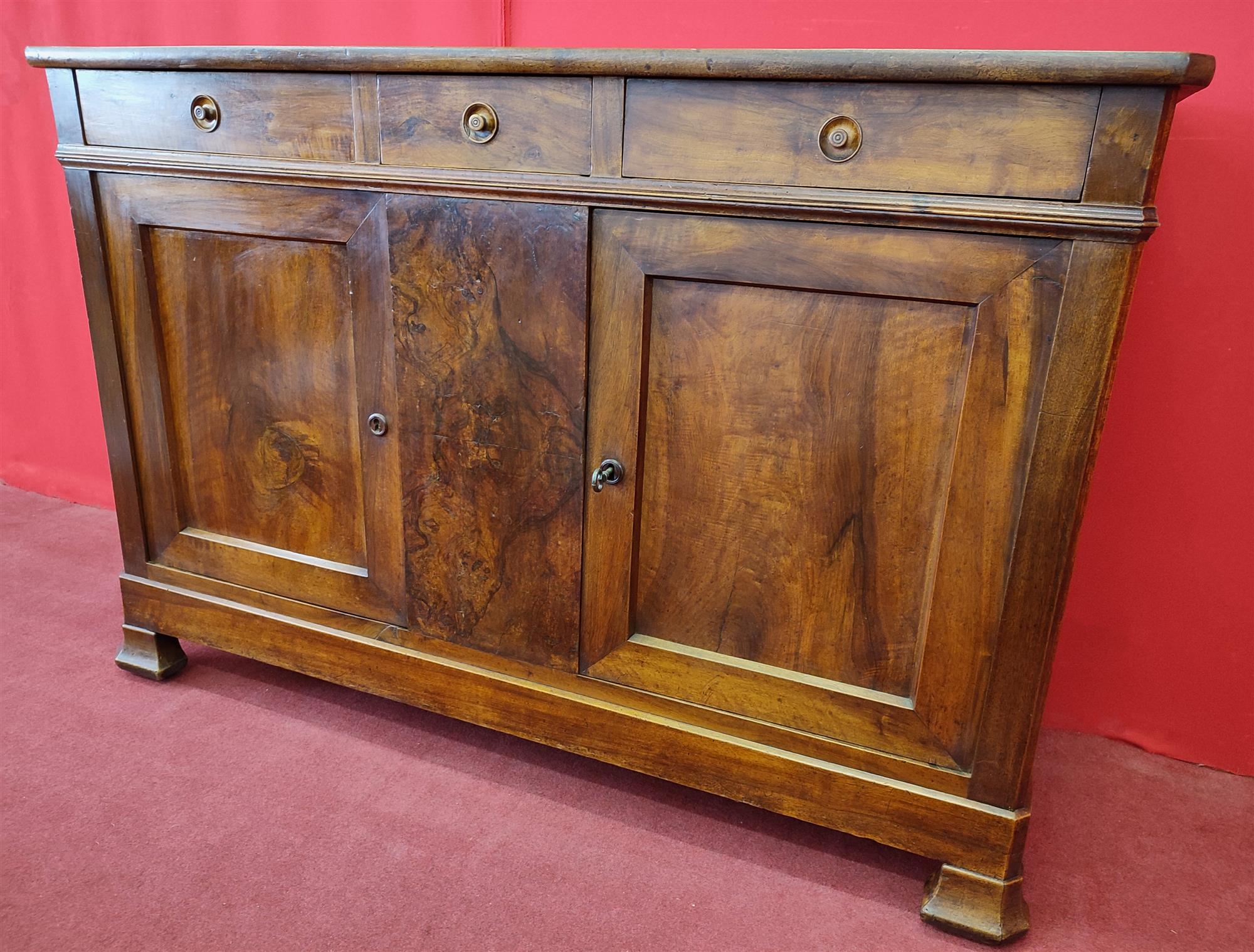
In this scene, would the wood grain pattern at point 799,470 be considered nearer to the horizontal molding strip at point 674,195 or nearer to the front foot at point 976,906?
the horizontal molding strip at point 674,195

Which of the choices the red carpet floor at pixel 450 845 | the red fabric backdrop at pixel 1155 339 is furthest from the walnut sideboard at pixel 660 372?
the red fabric backdrop at pixel 1155 339

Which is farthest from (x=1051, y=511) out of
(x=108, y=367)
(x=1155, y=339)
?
(x=108, y=367)

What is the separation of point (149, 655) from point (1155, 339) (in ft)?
6.24

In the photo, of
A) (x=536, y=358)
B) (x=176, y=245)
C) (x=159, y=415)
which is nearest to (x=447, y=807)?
(x=536, y=358)

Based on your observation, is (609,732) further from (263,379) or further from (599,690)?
(263,379)

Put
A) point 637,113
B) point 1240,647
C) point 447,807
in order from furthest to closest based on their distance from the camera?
1. point 1240,647
2. point 447,807
3. point 637,113

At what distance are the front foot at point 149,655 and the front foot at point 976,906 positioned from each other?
1410 millimetres

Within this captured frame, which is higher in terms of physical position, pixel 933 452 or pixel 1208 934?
pixel 933 452

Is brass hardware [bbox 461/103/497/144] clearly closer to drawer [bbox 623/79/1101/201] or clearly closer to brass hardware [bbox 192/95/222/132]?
drawer [bbox 623/79/1101/201]

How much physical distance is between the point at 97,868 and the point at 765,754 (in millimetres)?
961

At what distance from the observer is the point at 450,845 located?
4.50ft

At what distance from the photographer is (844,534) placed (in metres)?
1.21

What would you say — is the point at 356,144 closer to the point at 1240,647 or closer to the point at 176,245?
the point at 176,245

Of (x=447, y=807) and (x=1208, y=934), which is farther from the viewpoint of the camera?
(x=447, y=807)
